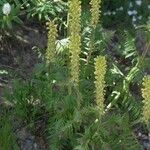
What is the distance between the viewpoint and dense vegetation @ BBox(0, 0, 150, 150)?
146 inches

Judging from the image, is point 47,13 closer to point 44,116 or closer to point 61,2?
point 61,2

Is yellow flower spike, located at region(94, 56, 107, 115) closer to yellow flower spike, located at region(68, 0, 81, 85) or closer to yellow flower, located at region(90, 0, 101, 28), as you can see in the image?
yellow flower spike, located at region(68, 0, 81, 85)

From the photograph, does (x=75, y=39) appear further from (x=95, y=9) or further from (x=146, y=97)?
(x=146, y=97)

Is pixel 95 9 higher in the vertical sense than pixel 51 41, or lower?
higher

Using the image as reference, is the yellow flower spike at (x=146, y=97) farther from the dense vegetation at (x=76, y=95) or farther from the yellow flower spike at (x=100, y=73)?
the yellow flower spike at (x=100, y=73)

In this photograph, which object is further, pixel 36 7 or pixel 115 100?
pixel 36 7

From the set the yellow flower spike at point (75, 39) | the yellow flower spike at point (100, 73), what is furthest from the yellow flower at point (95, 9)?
the yellow flower spike at point (100, 73)

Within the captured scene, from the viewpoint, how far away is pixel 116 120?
388cm

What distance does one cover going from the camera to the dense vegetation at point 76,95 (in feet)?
12.2

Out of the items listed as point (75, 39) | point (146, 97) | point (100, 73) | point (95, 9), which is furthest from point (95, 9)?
point (146, 97)

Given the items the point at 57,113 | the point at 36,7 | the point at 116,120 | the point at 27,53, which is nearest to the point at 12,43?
the point at 27,53

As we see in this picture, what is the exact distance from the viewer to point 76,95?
397 cm

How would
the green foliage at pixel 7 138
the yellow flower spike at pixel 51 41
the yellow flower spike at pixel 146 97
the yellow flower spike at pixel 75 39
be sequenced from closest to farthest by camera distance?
the yellow flower spike at pixel 146 97 → the yellow flower spike at pixel 75 39 → the yellow flower spike at pixel 51 41 → the green foliage at pixel 7 138

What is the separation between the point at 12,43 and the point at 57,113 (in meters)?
1.50
